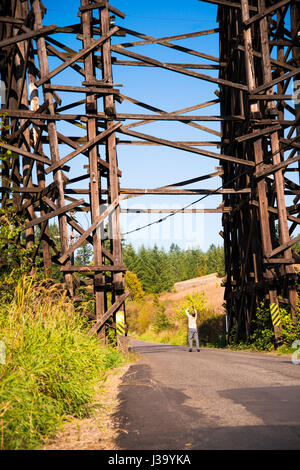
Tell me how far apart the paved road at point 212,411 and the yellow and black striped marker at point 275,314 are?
5.11 m

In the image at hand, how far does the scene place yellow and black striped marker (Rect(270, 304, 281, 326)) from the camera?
12.6 meters

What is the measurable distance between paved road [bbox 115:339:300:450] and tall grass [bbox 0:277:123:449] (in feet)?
1.84

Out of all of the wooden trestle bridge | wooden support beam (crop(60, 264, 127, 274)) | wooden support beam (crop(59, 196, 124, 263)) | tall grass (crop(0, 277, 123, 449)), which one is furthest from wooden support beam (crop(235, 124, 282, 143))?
tall grass (crop(0, 277, 123, 449))

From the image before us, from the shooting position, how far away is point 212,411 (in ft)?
14.4

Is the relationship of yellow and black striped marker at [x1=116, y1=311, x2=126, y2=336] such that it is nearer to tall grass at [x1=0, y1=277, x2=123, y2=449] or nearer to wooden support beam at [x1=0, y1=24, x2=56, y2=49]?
tall grass at [x1=0, y1=277, x2=123, y2=449]

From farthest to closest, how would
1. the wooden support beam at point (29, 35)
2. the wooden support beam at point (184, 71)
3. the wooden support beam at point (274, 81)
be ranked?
1. the wooden support beam at point (184, 71)
2. the wooden support beam at point (274, 81)
3. the wooden support beam at point (29, 35)

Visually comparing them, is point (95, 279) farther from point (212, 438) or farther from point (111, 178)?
point (212, 438)

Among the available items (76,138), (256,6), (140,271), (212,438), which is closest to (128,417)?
(212,438)

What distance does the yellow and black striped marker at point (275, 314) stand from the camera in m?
12.6

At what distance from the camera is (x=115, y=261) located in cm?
1243

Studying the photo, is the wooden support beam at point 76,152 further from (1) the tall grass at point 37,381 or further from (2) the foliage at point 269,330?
(2) the foliage at point 269,330

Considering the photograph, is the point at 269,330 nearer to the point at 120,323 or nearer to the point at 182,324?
the point at 120,323

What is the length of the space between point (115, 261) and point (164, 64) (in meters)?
6.60

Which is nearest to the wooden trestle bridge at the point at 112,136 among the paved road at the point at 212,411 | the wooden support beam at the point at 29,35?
the wooden support beam at the point at 29,35
